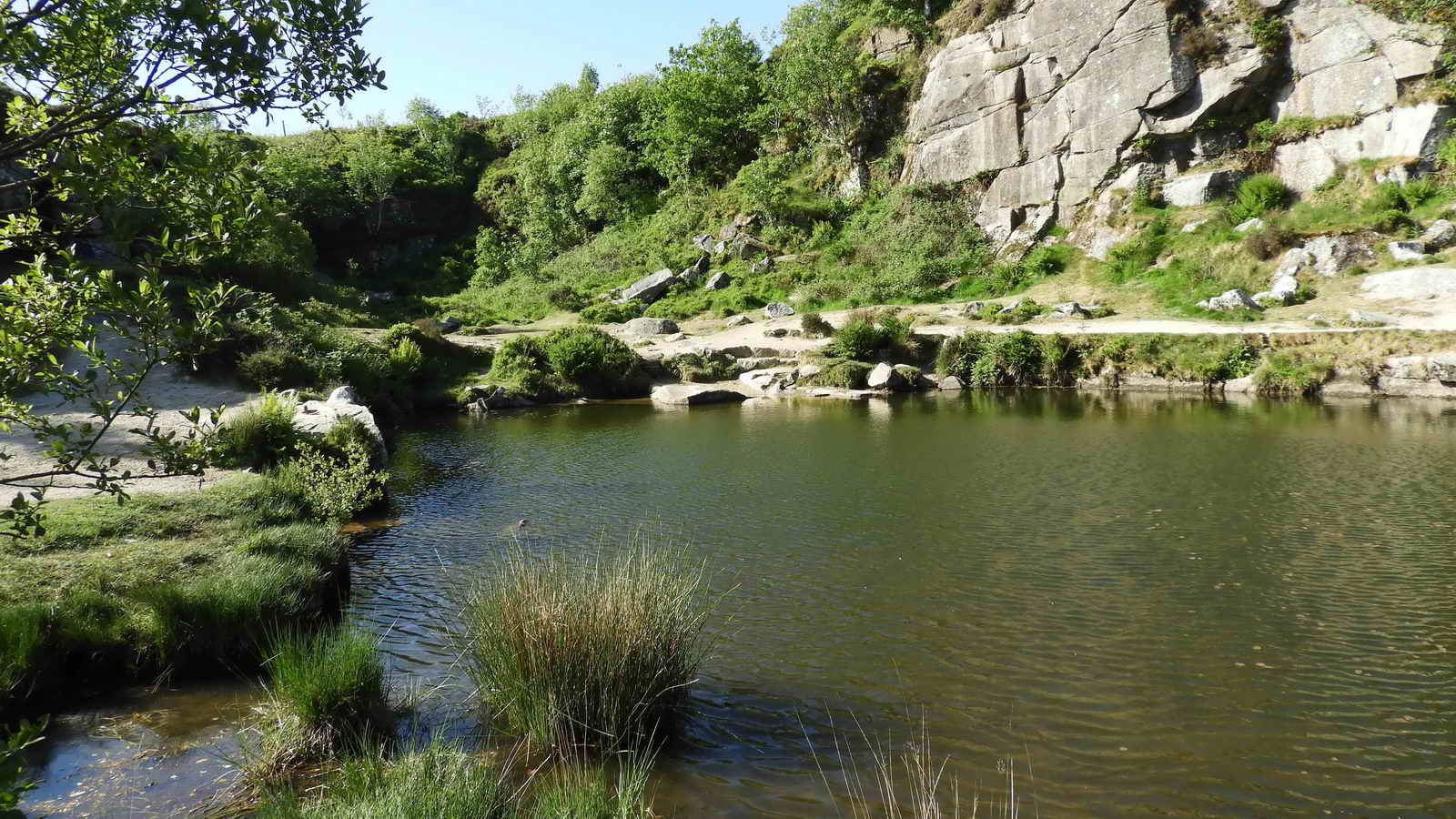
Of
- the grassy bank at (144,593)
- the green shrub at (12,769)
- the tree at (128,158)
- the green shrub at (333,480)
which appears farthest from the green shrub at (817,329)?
the green shrub at (12,769)

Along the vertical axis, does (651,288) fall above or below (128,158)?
above

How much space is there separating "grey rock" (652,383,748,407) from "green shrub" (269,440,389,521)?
15.2 meters

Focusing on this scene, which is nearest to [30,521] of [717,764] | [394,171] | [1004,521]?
[717,764]

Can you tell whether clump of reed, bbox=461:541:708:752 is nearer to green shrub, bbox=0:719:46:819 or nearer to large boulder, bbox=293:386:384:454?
green shrub, bbox=0:719:46:819

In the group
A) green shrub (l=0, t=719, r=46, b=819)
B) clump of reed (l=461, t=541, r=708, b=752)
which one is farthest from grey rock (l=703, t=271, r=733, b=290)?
green shrub (l=0, t=719, r=46, b=819)

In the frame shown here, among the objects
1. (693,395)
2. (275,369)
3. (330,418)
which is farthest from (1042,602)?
(693,395)

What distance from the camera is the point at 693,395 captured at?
95.1ft

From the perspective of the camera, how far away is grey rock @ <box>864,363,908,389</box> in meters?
29.2

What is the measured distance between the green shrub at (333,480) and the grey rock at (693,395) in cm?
1519

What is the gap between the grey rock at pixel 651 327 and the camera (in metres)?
37.2

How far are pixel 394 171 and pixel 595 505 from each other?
178 ft

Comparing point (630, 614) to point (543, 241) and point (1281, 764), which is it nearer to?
point (1281, 764)

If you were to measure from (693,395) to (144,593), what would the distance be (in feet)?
72.5

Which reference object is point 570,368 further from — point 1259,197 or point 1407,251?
point 1407,251
